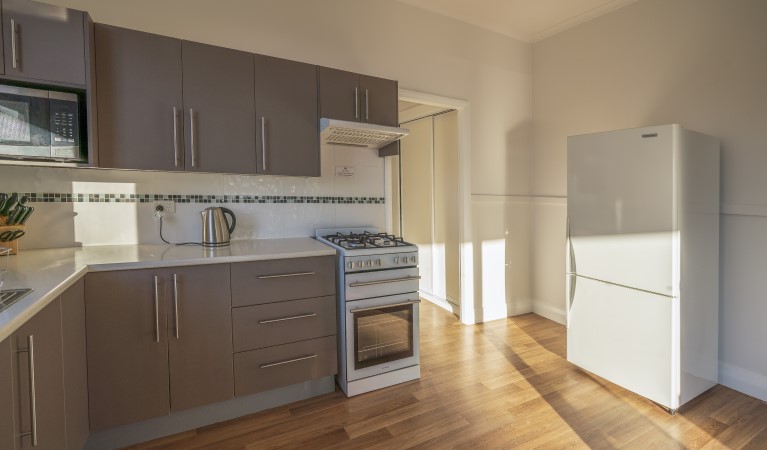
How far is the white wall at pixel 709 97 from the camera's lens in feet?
7.23

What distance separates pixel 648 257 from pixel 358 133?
1.89 meters

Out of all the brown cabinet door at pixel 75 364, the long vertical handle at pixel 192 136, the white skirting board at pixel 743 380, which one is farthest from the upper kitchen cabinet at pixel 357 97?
the white skirting board at pixel 743 380

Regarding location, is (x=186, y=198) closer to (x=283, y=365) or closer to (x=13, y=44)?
(x=13, y=44)

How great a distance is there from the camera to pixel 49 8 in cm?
167

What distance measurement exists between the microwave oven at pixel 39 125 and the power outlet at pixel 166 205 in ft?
1.61

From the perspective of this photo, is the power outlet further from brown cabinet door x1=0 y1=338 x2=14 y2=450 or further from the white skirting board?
the white skirting board

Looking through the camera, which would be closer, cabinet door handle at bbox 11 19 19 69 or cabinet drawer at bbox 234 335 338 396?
cabinet door handle at bbox 11 19 19 69

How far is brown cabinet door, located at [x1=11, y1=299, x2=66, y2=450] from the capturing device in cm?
102

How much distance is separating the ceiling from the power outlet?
2356 mm

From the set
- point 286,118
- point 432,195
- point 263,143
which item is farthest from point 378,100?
point 432,195

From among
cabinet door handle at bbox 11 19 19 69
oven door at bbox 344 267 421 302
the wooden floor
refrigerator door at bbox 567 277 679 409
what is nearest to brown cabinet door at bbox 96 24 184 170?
cabinet door handle at bbox 11 19 19 69

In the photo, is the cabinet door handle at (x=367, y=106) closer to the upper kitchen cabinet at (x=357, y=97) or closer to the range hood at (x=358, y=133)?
the upper kitchen cabinet at (x=357, y=97)

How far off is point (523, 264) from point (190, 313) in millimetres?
3059

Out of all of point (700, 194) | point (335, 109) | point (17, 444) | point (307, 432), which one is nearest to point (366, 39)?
point (335, 109)
